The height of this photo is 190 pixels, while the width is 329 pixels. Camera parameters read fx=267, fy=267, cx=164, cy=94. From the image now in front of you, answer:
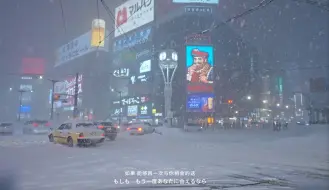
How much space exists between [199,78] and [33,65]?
7358 cm

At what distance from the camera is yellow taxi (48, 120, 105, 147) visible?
14297 millimetres

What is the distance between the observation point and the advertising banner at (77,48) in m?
108

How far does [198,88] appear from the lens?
232 feet

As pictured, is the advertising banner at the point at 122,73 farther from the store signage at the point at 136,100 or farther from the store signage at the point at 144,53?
the store signage at the point at 136,100

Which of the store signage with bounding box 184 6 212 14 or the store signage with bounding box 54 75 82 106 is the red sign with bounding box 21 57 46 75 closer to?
the store signage with bounding box 54 75 82 106

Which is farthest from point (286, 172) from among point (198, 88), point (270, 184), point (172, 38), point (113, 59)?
point (113, 59)

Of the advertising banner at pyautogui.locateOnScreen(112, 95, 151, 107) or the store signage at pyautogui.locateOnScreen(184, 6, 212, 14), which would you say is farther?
the store signage at pyautogui.locateOnScreen(184, 6, 212, 14)

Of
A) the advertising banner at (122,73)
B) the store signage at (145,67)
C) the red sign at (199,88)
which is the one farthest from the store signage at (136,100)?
the red sign at (199,88)

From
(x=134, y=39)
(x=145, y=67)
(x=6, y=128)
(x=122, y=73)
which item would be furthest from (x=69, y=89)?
(x=6, y=128)

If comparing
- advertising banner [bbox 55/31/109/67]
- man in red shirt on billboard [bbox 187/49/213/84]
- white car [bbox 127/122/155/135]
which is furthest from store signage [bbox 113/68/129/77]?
white car [bbox 127/122/155/135]

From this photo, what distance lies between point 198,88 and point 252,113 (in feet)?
122

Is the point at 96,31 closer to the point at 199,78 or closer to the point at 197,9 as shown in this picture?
the point at 197,9

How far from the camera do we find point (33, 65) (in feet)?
356

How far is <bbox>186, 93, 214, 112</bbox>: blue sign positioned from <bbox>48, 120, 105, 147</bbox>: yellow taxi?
54784mm
